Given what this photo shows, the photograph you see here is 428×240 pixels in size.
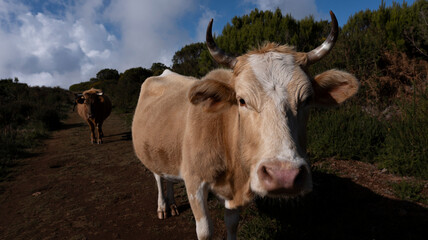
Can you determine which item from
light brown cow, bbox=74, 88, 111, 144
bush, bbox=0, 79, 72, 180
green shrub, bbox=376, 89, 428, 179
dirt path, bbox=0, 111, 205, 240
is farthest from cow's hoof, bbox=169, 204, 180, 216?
light brown cow, bbox=74, 88, 111, 144

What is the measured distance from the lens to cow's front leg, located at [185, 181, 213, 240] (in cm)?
232

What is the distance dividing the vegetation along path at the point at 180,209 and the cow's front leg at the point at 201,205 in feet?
3.04

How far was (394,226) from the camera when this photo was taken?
2.92m

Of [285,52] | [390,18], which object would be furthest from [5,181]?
[390,18]

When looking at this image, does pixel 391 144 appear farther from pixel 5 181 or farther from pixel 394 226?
pixel 5 181

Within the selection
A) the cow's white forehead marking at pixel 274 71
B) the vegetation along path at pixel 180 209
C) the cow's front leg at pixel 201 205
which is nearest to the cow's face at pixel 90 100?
the vegetation along path at pixel 180 209

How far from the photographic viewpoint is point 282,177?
138 cm

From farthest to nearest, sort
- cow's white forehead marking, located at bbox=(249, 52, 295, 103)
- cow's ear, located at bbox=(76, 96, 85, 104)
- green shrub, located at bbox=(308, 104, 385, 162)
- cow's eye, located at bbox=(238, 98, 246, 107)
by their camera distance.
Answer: cow's ear, located at bbox=(76, 96, 85, 104) → green shrub, located at bbox=(308, 104, 385, 162) → cow's eye, located at bbox=(238, 98, 246, 107) → cow's white forehead marking, located at bbox=(249, 52, 295, 103)

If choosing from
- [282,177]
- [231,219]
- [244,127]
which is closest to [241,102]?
[244,127]

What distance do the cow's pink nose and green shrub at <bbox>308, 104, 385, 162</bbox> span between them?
3.92m

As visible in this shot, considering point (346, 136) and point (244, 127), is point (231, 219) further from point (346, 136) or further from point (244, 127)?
point (346, 136)

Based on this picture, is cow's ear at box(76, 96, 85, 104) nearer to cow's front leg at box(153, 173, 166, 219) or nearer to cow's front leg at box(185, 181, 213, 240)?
cow's front leg at box(153, 173, 166, 219)

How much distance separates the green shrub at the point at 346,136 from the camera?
4715mm

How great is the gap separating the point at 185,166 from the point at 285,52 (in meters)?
1.53
